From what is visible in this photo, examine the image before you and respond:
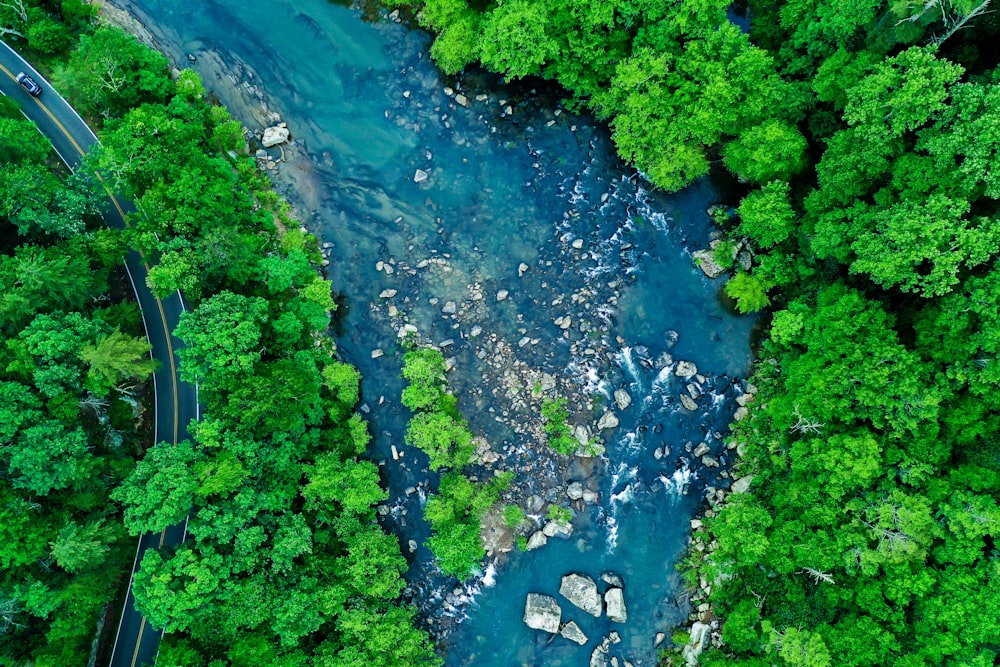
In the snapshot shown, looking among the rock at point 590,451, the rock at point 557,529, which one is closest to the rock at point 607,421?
the rock at point 590,451

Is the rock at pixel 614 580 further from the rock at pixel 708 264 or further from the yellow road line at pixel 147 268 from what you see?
the yellow road line at pixel 147 268

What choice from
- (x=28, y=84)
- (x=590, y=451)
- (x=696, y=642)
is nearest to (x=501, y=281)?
(x=590, y=451)

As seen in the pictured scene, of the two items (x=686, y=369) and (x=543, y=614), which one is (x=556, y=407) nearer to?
(x=686, y=369)

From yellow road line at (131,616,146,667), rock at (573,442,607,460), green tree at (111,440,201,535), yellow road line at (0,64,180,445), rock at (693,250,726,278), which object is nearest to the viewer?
green tree at (111,440,201,535)

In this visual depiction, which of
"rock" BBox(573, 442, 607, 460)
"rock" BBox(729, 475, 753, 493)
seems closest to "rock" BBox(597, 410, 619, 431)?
"rock" BBox(573, 442, 607, 460)

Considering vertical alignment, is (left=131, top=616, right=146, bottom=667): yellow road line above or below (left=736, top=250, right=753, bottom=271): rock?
below

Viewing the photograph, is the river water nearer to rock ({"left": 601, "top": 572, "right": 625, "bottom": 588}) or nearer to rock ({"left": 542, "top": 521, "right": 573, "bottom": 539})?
rock ({"left": 601, "top": 572, "right": 625, "bottom": 588})
